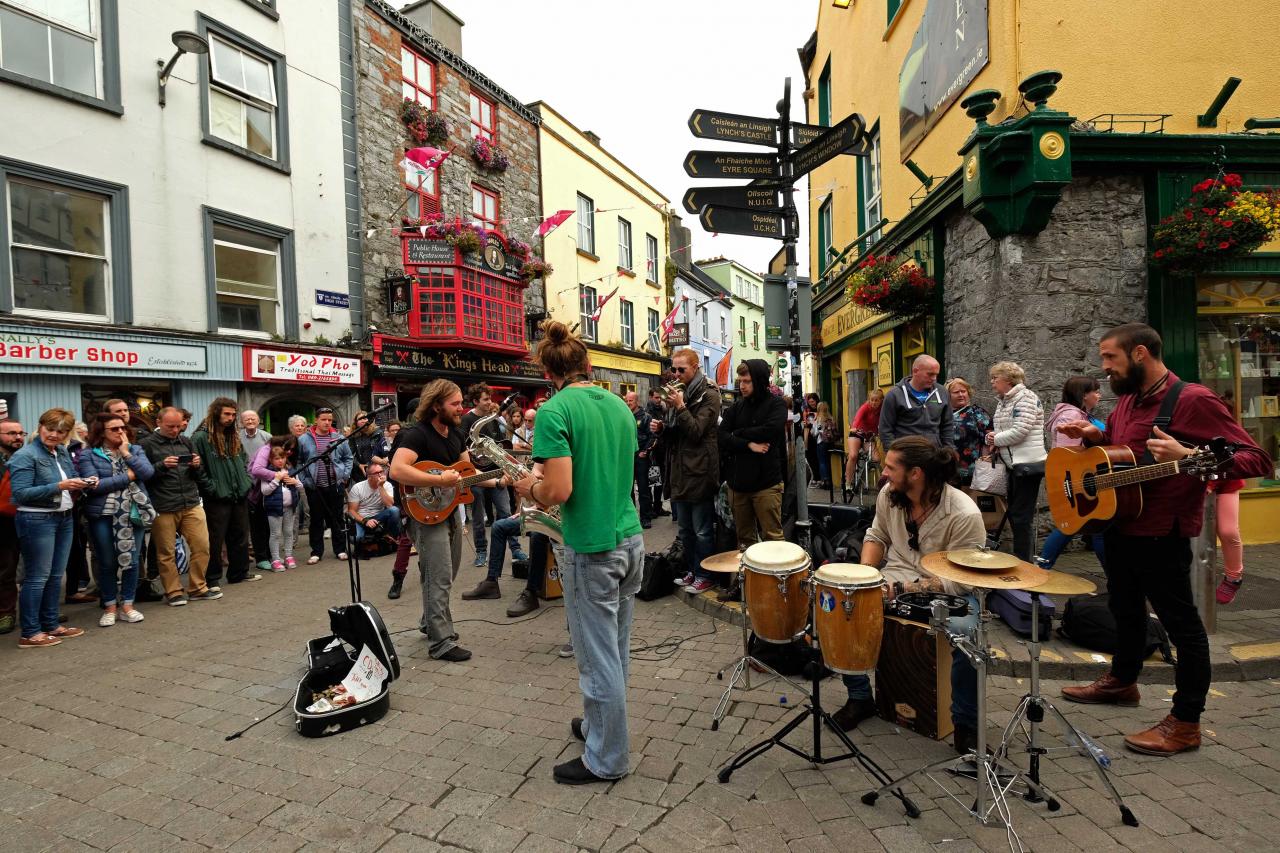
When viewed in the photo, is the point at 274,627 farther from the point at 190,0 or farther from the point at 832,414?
the point at 832,414

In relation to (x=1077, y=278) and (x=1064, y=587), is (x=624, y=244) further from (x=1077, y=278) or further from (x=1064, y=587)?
(x=1064, y=587)

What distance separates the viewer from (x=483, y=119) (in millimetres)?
17844

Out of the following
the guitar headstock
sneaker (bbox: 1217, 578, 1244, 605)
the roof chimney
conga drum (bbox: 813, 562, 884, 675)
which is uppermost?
the roof chimney

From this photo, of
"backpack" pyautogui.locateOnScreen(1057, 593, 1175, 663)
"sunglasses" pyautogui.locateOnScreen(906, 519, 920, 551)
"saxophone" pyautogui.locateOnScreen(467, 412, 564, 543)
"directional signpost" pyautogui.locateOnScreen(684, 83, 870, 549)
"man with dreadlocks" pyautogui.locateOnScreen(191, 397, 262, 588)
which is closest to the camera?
"sunglasses" pyautogui.locateOnScreen(906, 519, 920, 551)

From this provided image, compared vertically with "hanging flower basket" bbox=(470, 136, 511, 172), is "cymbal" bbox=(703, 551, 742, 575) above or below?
below

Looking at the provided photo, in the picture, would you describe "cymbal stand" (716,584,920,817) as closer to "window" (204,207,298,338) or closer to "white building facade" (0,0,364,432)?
"white building facade" (0,0,364,432)

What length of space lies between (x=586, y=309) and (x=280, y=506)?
15574mm

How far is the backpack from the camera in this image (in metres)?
4.11

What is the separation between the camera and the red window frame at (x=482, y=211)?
17.1 meters

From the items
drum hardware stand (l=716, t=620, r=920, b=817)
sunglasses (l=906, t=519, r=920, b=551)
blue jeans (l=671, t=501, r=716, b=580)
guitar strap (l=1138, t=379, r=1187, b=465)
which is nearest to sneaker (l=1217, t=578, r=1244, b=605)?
guitar strap (l=1138, t=379, r=1187, b=465)

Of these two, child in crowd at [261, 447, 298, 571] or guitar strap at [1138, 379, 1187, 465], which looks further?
child in crowd at [261, 447, 298, 571]

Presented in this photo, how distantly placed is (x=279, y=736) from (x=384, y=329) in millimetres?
11780

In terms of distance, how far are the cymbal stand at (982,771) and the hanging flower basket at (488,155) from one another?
1733cm

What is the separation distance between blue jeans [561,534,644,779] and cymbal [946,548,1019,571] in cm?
137
